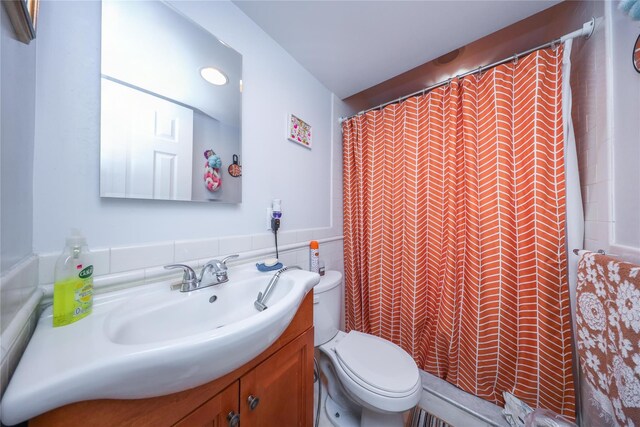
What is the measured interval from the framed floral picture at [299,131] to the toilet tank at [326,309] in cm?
83

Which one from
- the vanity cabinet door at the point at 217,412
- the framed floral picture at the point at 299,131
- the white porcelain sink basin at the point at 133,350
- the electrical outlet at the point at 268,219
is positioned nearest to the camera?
the white porcelain sink basin at the point at 133,350

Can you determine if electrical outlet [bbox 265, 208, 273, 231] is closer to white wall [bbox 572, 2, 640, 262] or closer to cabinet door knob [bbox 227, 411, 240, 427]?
cabinet door knob [bbox 227, 411, 240, 427]

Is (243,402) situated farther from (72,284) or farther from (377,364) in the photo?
(377,364)

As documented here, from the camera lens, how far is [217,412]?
1.54ft

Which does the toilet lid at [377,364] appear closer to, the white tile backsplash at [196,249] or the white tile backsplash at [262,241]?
the white tile backsplash at [262,241]

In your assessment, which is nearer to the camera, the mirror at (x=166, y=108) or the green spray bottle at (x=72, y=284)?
the green spray bottle at (x=72, y=284)

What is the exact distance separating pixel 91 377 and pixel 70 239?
39 centimetres

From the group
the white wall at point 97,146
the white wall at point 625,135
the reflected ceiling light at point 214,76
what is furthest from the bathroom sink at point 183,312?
the white wall at point 625,135

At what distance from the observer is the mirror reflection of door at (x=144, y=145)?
1.95 ft

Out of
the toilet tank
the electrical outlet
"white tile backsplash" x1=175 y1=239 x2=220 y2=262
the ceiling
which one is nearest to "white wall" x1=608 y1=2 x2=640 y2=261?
the ceiling

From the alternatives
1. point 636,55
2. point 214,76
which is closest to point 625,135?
point 636,55

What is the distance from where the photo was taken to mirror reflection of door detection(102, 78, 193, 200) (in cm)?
60

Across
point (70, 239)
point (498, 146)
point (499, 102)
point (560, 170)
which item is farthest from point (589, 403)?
point (70, 239)

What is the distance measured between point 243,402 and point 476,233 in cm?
Result: 127
